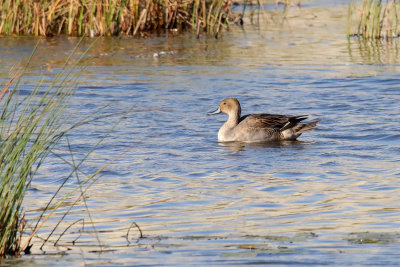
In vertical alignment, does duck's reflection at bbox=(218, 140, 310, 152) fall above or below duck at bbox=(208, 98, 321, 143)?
below

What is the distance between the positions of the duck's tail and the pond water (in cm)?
24

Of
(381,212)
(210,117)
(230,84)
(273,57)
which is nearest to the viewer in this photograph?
(381,212)

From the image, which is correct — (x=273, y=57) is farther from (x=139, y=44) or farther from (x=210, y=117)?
(x=210, y=117)

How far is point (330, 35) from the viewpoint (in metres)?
18.8

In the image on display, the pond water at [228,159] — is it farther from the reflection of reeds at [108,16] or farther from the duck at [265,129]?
the reflection of reeds at [108,16]

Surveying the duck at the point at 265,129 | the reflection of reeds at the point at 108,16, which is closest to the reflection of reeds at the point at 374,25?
the reflection of reeds at the point at 108,16

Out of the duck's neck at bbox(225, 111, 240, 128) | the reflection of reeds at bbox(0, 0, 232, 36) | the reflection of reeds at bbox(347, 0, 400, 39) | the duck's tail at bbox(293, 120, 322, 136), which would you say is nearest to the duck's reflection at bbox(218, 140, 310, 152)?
the duck's tail at bbox(293, 120, 322, 136)

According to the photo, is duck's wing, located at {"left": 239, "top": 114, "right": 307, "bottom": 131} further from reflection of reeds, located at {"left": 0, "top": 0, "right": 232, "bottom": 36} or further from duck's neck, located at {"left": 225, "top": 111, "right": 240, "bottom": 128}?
reflection of reeds, located at {"left": 0, "top": 0, "right": 232, "bottom": 36}

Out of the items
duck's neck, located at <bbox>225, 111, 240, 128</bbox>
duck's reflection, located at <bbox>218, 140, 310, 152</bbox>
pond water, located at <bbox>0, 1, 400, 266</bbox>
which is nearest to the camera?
pond water, located at <bbox>0, 1, 400, 266</bbox>

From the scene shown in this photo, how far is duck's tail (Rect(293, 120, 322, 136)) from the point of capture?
1082 cm

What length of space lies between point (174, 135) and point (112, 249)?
16.9 feet

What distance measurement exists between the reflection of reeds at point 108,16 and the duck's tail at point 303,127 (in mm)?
7125

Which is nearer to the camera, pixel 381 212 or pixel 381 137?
pixel 381 212

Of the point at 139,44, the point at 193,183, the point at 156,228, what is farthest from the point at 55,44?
the point at 156,228
